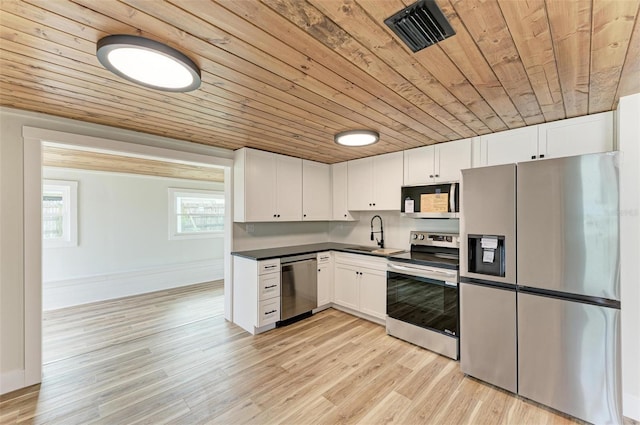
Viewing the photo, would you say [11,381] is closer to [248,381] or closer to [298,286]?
[248,381]

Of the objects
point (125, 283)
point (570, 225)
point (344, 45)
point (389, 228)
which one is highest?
point (344, 45)

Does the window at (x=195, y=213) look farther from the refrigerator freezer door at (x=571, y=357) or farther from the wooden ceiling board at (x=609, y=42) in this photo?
the wooden ceiling board at (x=609, y=42)

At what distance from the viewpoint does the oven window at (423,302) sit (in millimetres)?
2675

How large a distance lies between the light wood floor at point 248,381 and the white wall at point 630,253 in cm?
54

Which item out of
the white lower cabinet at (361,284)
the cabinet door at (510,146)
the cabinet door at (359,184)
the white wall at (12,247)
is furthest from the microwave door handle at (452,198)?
the white wall at (12,247)

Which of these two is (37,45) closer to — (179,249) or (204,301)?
(204,301)

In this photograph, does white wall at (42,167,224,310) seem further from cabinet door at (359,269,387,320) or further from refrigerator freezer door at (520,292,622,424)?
refrigerator freezer door at (520,292,622,424)

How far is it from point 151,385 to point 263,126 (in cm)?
251

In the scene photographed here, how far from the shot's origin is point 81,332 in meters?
3.30

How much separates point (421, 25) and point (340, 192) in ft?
10.4

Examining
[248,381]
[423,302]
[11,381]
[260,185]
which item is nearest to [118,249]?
[11,381]

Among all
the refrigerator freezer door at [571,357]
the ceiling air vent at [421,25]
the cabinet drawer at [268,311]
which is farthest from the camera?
the cabinet drawer at [268,311]

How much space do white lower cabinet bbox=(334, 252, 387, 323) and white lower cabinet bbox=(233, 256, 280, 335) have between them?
98cm

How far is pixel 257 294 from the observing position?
3211 mm
